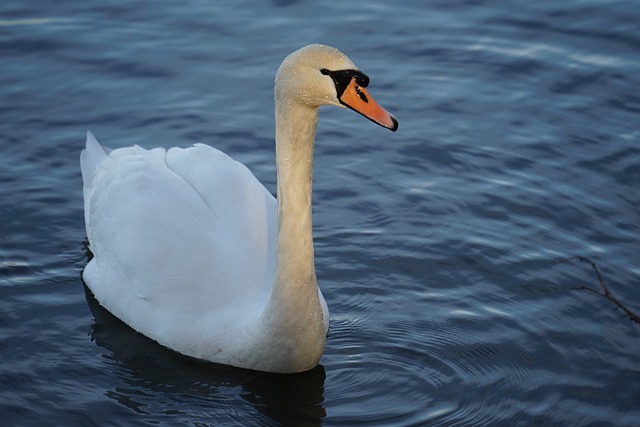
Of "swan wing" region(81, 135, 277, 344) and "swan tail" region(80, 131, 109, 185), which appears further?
"swan tail" region(80, 131, 109, 185)

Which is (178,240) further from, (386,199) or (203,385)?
(386,199)

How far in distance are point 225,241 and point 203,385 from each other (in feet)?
3.51

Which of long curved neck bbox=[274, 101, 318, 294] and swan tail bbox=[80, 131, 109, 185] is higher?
long curved neck bbox=[274, 101, 318, 294]

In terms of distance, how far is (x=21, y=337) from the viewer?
920 centimetres

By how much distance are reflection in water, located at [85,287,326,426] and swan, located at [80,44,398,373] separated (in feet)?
0.33

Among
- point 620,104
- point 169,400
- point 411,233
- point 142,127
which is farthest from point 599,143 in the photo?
point 169,400

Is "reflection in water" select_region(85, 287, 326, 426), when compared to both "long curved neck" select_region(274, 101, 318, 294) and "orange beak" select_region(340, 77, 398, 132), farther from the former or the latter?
"orange beak" select_region(340, 77, 398, 132)

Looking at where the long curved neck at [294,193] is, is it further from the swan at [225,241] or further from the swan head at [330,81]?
the swan head at [330,81]

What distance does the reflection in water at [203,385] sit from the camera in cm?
841

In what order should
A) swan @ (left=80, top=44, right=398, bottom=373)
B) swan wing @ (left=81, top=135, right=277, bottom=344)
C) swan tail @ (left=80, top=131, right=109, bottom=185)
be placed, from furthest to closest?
swan tail @ (left=80, top=131, right=109, bottom=185) → swan wing @ (left=81, top=135, right=277, bottom=344) → swan @ (left=80, top=44, right=398, bottom=373)

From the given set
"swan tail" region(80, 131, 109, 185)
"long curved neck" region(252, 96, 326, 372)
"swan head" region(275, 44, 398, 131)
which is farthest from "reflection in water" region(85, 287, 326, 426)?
"swan head" region(275, 44, 398, 131)

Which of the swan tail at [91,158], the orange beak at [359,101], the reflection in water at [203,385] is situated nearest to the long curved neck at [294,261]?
the reflection in water at [203,385]

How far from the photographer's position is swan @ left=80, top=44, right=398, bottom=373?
7.84 metres

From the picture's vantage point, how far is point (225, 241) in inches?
358
